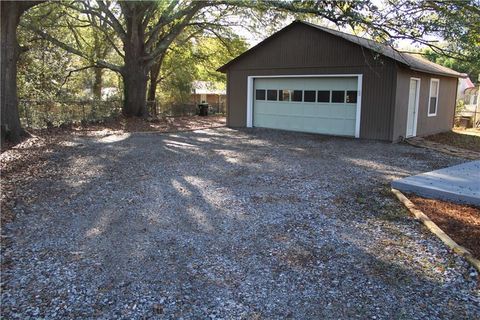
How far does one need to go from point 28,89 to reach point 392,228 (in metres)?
17.0

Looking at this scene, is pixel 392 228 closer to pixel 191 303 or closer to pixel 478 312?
pixel 478 312

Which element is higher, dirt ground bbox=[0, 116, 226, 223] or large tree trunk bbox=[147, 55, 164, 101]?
large tree trunk bbox=[147, 55, 164, 101]

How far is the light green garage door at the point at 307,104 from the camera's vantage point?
44.3 feet

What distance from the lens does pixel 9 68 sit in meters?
10.1

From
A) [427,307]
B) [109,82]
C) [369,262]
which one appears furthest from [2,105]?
[109,82]

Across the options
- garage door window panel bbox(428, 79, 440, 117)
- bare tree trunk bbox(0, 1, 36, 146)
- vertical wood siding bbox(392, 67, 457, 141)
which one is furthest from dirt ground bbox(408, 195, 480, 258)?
garage door window panel bbox(428, 79, 440, 117)

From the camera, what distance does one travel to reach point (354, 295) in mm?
3230

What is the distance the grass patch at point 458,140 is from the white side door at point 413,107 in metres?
0.84

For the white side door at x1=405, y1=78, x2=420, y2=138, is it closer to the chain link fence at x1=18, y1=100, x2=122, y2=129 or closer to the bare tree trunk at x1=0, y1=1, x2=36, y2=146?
the bare tree trunk at x1=0, y1=1, x2=36, y2=146

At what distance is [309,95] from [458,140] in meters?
5.68

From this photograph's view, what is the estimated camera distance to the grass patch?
41.9ft

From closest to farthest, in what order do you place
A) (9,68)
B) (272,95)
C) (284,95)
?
(9,68) < (284,95) < (272,95)

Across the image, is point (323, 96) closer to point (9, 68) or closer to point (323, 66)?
point (323, 66)

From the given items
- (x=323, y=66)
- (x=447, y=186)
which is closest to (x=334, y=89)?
(x=323, y=66)
